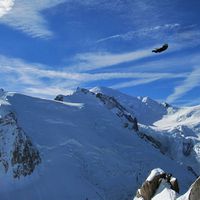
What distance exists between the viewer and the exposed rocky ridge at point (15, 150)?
9025 cm

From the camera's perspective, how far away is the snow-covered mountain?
293 feet

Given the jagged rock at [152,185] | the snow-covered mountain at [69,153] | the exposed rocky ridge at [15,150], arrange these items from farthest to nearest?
1. the exposed rocky ridge at [15,150]
2. the snow-covered mountain at [69,153]
3. the jagged rock at [152,185]

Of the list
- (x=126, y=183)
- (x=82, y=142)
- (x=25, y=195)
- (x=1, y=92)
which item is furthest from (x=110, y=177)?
(x=1, y=92)

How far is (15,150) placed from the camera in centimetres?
9288

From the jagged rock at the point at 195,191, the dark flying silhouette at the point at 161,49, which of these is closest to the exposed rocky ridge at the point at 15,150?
the dark flying silhouette at the point at 161,49

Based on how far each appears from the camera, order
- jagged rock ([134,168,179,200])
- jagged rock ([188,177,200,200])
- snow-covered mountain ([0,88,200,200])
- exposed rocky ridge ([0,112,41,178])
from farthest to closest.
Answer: exposed rocky ridge ([0,112,41,178]) < snow-covered mountain ([0,88,200,200]) < jagged rock ([134,168,179,200]) < jagged rock ([188,177,200,200])

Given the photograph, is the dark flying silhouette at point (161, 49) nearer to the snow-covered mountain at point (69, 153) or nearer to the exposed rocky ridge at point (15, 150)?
the snow-covered mountain at point (69, 153)

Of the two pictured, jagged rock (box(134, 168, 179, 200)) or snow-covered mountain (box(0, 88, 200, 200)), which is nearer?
jagged rock (box(134, 168, 179, 200))

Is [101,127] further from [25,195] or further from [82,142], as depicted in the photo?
[25,195]

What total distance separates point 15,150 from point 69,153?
12.1 metres

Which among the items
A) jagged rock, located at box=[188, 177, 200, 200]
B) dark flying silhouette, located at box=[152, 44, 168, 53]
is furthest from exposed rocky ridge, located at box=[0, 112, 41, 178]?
jagged rock, located at box=[188, 177, 200, 200]

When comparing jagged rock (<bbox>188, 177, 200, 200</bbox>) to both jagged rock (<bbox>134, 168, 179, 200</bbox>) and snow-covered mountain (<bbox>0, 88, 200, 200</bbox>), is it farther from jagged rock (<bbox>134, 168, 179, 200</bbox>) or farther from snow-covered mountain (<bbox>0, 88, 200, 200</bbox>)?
snow-covered mountain (<bbox>0, 88, 200, 200</bbox>)

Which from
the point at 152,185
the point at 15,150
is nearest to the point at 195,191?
the point at 152,185

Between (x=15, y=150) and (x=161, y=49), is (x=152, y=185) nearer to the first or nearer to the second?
(x=161, y=49)
